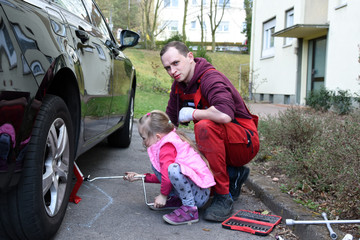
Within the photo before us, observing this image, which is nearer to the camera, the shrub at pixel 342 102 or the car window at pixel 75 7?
the car window at pixel 75 7

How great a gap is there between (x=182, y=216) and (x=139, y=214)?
0.36 metres

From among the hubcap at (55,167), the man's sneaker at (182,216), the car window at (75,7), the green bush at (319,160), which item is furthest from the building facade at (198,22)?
the hubcap at (55,167)

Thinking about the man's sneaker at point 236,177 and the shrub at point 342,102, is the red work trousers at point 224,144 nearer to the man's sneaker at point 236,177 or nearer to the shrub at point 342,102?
the man's sneaker at point 236,177

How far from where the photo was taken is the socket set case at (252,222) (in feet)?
8.97

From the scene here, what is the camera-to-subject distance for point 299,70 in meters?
15.5

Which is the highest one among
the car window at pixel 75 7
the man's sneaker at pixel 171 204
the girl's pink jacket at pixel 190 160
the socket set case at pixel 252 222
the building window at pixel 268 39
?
the building window at pixel 268 39

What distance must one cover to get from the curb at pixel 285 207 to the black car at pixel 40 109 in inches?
59.4

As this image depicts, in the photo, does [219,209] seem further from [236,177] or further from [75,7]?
[75,7]

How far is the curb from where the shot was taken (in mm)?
2498

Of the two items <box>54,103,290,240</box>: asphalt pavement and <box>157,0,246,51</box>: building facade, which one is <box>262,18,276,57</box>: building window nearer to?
<box>54,103,290,240</box>: asphalt pavement

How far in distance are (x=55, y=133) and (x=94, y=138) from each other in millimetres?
1126

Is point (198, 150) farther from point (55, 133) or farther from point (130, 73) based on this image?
point (130, 73)

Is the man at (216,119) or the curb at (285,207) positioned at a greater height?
the man at (216,119)

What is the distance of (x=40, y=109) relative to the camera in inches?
80.4
